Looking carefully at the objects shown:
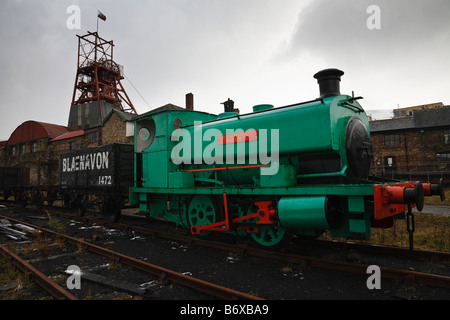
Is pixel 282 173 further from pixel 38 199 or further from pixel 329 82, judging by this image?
pixel 38 199

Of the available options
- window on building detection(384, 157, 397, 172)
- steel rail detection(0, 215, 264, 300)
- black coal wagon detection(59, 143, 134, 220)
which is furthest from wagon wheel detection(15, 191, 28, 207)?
window on building detection(384, 157, 397, 172)

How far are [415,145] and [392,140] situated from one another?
76.3 inches

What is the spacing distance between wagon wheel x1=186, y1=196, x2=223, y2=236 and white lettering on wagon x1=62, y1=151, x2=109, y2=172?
14.6 feet

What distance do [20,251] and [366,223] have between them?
7.46 meters

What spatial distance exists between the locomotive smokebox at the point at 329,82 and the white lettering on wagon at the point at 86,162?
751 cm

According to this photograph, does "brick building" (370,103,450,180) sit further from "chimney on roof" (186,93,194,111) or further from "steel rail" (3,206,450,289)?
"steel rail" (3,206,450,289)

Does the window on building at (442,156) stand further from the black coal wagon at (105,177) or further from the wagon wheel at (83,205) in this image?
the wagon wheel at (83,205)

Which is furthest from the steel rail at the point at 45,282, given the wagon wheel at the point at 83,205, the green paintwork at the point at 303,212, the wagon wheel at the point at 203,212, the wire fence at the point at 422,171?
the wire fence at the point at 422,171

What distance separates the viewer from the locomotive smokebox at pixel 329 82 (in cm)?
552

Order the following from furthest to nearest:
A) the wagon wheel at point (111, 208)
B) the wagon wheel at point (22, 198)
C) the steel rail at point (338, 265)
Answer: the wagon wheel at point (22, 198) < the wagon wheel at point (111, 208) < the steel rail at point (338, 265)

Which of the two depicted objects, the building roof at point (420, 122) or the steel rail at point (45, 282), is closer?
the steel rail at point (45, 282)

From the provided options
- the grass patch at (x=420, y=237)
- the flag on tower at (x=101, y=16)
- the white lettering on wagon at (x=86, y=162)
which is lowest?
the grass patch at (x=420, y=237)

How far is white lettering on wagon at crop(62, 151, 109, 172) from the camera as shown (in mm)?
9898

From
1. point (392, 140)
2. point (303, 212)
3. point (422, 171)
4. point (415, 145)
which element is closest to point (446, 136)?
point (415, 145)
